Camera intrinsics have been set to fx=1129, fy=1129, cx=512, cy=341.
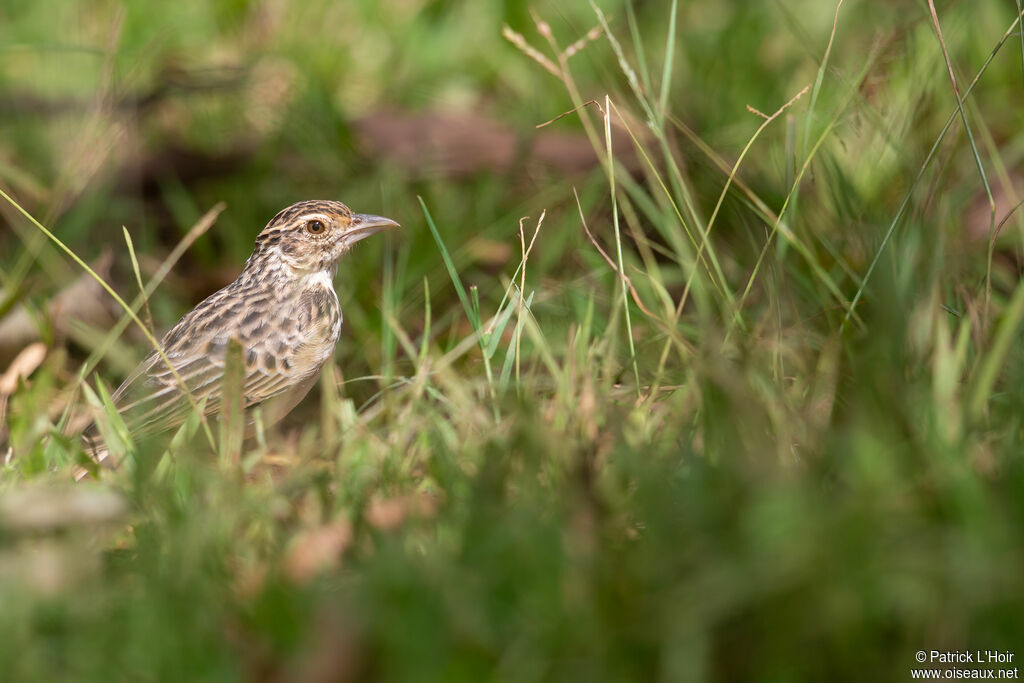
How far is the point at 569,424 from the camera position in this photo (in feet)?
10.2

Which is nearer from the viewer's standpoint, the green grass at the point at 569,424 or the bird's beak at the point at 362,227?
the green grass at the point at 569,424

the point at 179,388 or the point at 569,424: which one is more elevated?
the point at 179,388

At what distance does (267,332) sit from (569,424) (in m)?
1.65

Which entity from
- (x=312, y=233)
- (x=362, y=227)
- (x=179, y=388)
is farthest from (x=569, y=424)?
(x=312, y=233)

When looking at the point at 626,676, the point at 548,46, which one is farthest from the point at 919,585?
the point at 548,46

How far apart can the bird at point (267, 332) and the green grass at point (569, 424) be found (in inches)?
8.4

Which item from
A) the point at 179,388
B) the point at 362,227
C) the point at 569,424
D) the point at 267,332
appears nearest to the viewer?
the point at 569,424

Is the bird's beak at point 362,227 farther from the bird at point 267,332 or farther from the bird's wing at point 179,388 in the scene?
the bird's wing at point 179,388

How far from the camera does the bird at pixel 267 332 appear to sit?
402 cm

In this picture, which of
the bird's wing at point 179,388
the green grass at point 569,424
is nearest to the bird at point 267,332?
the bird's wing at point 179,388

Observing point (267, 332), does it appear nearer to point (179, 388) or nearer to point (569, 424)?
point (179, 388)

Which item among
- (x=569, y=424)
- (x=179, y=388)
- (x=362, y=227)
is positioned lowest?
(x=569, y=424)

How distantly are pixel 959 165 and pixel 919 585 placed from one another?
392 cm

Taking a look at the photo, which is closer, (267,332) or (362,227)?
(267,332)
